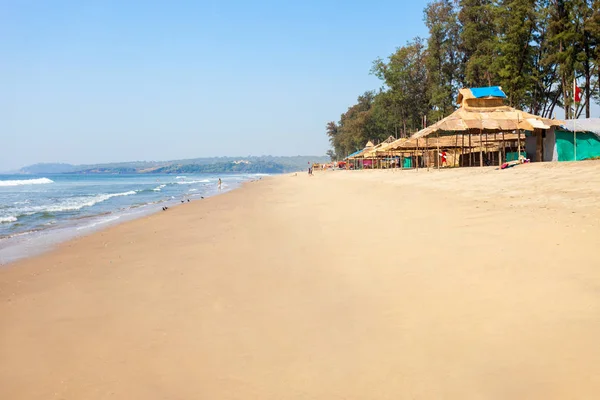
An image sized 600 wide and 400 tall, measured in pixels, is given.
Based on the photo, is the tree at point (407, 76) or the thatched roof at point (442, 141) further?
the tree at point (407, 76)

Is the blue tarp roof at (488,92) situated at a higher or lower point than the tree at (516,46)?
lower

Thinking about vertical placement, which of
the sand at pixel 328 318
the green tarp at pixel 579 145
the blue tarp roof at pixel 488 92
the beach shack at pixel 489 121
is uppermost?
the blue tarp roof at pixel 488 92

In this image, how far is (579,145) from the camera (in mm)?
22203

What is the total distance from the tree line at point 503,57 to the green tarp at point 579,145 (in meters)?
10.8

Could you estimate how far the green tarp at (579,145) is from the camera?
2205 cm

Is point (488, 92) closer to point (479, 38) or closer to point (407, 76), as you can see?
point (479, 38)

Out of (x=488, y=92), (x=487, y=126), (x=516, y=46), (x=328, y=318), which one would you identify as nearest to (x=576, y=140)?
(x=487, y=126)

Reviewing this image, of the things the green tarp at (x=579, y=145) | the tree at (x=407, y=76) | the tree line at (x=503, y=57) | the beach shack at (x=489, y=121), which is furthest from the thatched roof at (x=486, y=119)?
the tree at (x=407, y=76)

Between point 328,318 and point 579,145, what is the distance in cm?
2340

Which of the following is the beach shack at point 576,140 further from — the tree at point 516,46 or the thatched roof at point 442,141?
the tree at point 516,46

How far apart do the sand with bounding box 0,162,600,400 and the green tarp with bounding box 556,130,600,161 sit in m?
16.7

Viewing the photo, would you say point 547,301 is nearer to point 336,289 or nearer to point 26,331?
point 336,289

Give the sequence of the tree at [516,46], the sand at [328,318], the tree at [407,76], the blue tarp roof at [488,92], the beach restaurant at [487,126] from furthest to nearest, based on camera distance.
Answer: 1. the tree at [407,76]
2. the tree at [516,46]
3. the blue tarp roof at [488,92]
4. the beach restaurant at [487,126]
5. the sand at [328,318]

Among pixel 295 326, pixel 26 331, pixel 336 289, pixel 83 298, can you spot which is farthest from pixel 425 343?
pixel 83 298
